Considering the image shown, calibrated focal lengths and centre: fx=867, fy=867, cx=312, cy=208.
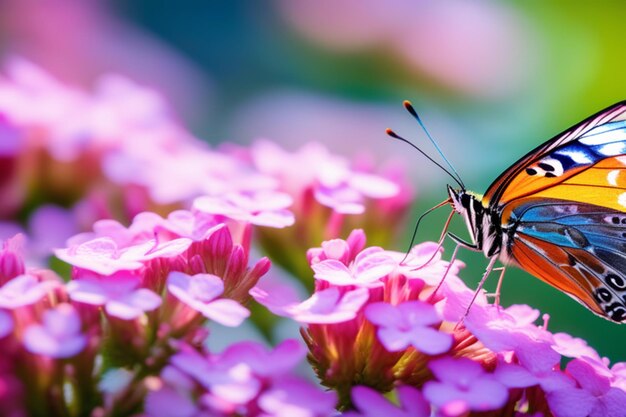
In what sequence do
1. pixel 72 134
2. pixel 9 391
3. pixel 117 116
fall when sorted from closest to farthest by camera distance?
1. pixel 9 391
2. pixel 72 134
3. pixel 117 116

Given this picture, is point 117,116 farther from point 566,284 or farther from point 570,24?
point 570,24

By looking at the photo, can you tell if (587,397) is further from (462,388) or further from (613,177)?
(613,177)

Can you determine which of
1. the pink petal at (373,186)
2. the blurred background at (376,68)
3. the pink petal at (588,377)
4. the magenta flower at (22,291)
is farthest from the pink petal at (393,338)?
the blurred background at (376,68)

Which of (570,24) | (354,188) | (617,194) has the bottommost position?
(354,188)

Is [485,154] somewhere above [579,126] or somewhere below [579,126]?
below

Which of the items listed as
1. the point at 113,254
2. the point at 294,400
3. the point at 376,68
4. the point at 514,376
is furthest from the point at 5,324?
the point at 376,68

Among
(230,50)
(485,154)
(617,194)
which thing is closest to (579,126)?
(617,194)
